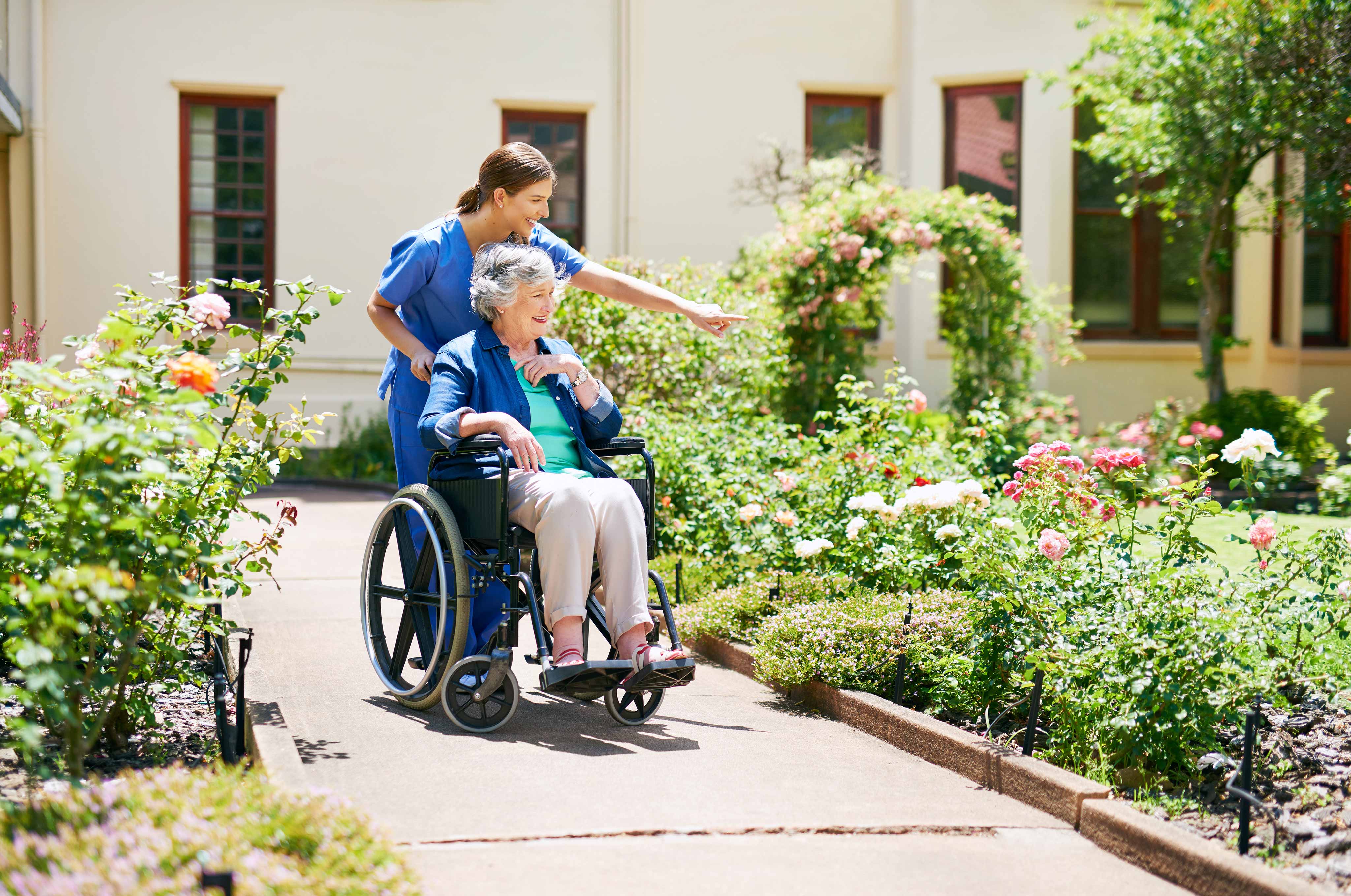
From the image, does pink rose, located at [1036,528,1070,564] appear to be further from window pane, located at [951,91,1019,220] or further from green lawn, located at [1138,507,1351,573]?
window pane, located at [951,91,1019,220]

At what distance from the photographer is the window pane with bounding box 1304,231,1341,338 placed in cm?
1212

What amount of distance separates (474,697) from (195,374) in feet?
4.29

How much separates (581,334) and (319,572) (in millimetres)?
2630

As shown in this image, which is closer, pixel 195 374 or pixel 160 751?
pixel 195 374

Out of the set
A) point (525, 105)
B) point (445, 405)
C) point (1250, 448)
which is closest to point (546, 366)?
point (445, 405)

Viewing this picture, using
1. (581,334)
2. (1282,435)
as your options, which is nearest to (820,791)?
(581,334)

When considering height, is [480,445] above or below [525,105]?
below

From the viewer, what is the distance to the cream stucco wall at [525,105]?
10.9m

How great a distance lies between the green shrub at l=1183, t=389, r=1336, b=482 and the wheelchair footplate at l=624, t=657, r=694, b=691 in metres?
7.04

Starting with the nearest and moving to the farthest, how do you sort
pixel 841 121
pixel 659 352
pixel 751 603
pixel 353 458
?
pixel 751 603 < pixel 659 352 < pixel 353 458 < pixel 841 121

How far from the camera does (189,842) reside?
193 cm

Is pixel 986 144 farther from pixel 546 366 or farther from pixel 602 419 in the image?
pixel 546 366

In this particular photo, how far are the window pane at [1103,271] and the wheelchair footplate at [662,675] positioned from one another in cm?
919

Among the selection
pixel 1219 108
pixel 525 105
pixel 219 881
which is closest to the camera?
pixel 219 881
